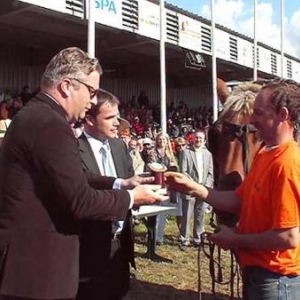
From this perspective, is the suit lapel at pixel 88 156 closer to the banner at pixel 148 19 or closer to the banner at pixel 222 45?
the banner at pixel 148 19

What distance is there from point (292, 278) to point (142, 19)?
14623 mm

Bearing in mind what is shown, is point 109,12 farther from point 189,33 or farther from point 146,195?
point 146,195

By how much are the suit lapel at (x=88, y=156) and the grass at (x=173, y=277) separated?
201 cm

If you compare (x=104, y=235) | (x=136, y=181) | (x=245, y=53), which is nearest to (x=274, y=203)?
(x=136, y=181)

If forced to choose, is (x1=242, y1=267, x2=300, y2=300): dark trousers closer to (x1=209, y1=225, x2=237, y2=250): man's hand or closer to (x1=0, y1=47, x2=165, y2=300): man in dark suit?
(x1=209, y1=225, x2=237, y2=250): man's hand

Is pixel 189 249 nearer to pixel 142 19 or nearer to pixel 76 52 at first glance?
pixel 76 52

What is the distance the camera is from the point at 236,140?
13.3 ft

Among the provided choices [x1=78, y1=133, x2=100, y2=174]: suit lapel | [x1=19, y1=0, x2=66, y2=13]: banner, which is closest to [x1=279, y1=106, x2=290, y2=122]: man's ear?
[x1=78, y1=133, x2=100, y2=174]: suit lapel

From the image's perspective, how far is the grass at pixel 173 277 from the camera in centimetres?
631

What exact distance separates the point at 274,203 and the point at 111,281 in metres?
1.41

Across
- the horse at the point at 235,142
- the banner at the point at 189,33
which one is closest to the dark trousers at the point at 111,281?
the horse at the point at 235,142

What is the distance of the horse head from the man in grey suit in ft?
17.4

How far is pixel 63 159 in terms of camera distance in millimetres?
2518

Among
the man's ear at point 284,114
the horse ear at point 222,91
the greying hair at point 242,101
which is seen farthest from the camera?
the horse ear at point 222,91
